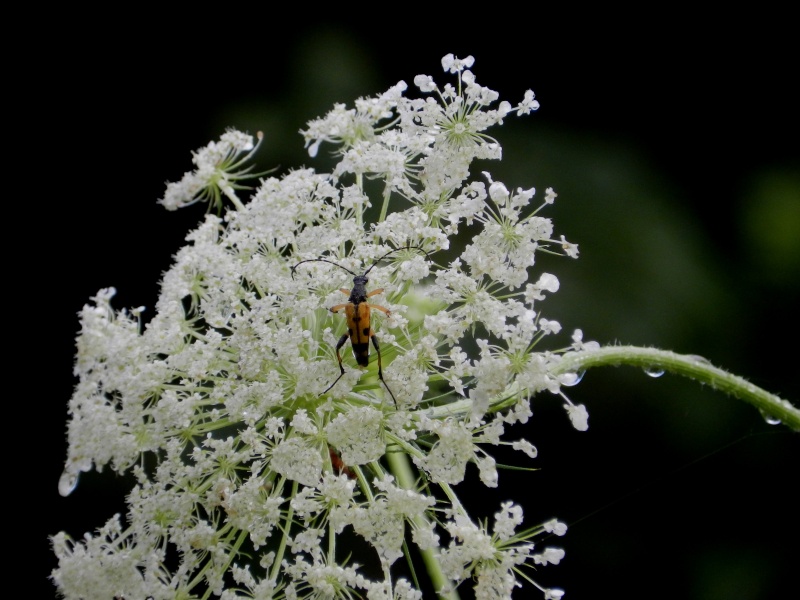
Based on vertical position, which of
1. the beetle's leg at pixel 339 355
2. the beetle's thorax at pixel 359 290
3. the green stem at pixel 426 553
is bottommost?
the green stem at pixel 426 553

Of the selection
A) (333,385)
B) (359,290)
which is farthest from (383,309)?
(333,385)

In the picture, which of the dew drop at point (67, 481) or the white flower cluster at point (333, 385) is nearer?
the white flower cluster at point (333, 385)

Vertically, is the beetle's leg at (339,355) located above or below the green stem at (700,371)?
above

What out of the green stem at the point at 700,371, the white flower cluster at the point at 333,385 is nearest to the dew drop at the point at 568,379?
the white flower cluster at the point at 333,385

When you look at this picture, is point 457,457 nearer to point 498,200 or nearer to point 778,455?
point 498,200

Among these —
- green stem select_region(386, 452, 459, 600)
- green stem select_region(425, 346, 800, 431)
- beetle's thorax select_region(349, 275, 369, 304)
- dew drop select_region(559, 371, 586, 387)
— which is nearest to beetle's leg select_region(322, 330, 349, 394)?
beetle's thorax select_region(349, 275, 369, 304)

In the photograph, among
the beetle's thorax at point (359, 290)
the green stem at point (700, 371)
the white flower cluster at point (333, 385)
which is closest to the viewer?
the white flower cluster at point (333, 385)

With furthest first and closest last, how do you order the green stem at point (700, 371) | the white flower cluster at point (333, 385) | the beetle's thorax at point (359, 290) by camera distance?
the green stem at point (700, 371) < the beetle's thorax at point (359, 290) < the white flower cluster at point (333, 385)

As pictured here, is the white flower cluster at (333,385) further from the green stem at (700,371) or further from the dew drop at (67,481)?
the green stem at (700,371)
